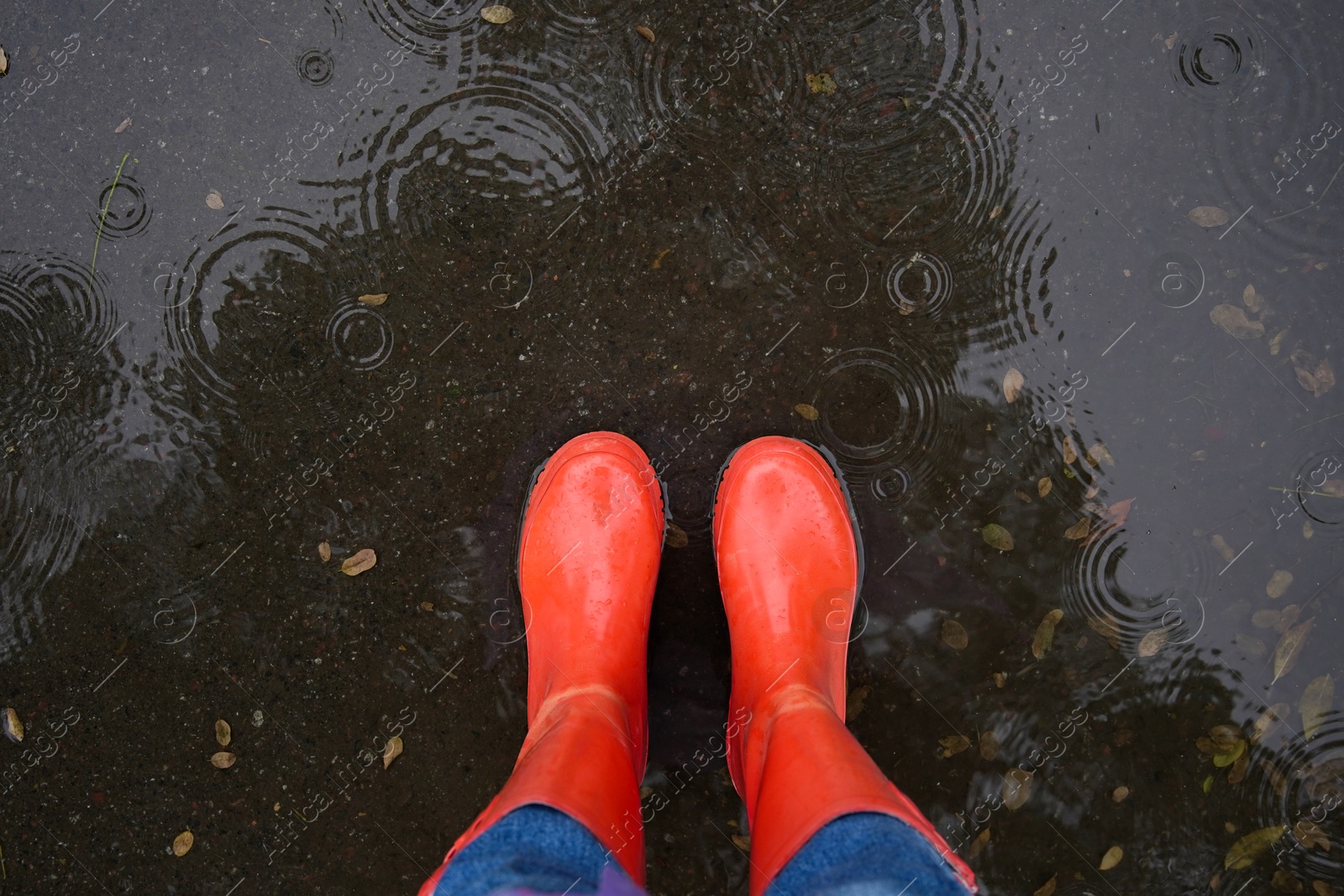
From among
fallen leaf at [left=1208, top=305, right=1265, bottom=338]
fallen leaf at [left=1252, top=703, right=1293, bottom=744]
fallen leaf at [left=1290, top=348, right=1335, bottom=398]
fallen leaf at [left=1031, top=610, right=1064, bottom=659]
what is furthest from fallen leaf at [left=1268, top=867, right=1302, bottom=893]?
fallen leaf at [left=1208, top=305, right=1265, bottom=338]

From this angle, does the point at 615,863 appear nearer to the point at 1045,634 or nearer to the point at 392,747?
the point at 392,747

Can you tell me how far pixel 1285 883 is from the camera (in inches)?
86.7

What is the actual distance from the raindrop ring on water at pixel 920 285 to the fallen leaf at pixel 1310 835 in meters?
1.88

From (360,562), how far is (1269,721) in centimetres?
278

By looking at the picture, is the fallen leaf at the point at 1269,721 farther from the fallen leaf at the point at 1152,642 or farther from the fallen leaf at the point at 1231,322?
the fallen leaf at the point at 1231,322

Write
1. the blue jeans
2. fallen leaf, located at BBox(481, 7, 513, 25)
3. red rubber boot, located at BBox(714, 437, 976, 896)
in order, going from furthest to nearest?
fallen leaf, located at BBox(481, 7, 513, 25)
red rubber boot, located at BBox(714, 437, 976, 896)
the blue jeans

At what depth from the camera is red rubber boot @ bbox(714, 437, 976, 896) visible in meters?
1.81

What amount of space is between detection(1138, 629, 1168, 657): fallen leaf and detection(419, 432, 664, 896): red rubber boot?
4.85ft

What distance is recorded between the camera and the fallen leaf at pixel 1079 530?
219 centimetres

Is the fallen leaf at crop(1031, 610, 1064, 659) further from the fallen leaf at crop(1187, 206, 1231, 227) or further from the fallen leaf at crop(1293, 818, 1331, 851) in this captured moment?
the fallen leaf at crop(1187, 206, 1231, 227)

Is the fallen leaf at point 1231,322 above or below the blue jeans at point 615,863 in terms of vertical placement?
below

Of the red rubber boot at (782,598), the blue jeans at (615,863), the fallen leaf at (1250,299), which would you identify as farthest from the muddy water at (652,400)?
the blue jeans at (615,863)

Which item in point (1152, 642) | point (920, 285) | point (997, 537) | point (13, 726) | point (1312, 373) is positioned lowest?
point (1152, 642)

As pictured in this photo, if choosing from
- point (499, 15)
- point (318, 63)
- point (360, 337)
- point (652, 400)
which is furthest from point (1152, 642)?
point (318, 63)
